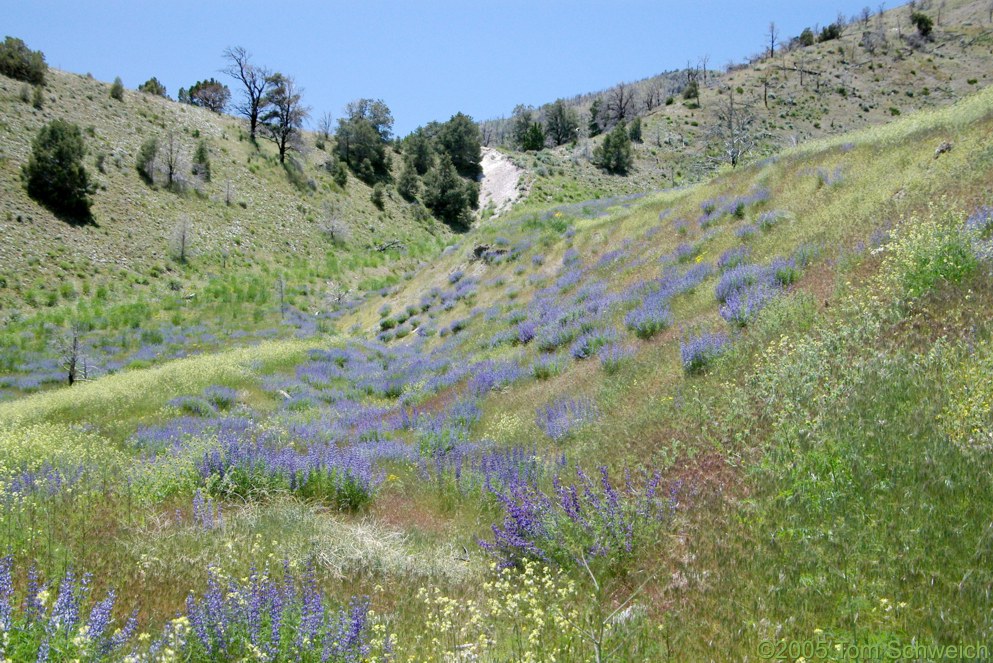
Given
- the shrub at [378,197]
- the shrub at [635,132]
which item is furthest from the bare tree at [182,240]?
the shrub at [635,132]

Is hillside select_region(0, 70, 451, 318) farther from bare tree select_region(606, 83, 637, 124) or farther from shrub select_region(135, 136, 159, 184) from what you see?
bare tree select_region(606, 83, 637, 124)

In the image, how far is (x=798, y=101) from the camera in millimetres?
64562

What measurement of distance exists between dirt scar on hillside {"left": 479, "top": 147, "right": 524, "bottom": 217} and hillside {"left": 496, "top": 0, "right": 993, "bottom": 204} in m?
2.15

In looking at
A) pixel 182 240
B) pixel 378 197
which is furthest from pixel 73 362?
pixel 378 197

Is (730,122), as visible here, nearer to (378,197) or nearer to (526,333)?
(378,197)

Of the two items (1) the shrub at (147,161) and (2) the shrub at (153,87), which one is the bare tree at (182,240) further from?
(2) the shrub at (153,87)

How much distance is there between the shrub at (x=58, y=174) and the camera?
100 ft

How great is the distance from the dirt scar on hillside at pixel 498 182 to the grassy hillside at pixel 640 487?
44.4m

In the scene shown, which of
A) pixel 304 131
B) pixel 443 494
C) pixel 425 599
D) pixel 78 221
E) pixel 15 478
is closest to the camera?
pixel 425 599

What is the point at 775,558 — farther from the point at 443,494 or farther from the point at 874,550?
the point at 443,494

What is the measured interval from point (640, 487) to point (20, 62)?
50.8m

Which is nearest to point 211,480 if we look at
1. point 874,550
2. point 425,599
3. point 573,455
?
point 425,599

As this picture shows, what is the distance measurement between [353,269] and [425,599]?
38189 millimetres

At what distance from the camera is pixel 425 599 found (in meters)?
3.66
